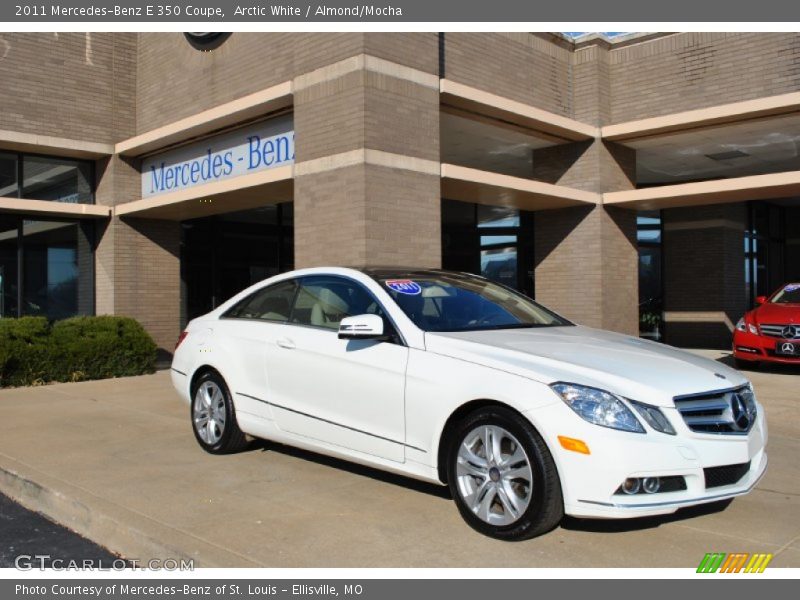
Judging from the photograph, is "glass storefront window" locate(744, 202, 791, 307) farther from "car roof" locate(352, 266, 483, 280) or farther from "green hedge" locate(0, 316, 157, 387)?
"car roof" locate(352, 266, 483, 280)

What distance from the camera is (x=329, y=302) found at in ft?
18.7

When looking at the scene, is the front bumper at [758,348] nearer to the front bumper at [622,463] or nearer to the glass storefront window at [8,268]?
the front bumper at [622,463]

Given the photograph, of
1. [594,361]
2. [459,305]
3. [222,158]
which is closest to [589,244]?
[222,158]

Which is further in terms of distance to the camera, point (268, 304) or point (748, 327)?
point (748, 327)

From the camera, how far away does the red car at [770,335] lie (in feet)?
36.7

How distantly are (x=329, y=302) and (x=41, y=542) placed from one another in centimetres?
242

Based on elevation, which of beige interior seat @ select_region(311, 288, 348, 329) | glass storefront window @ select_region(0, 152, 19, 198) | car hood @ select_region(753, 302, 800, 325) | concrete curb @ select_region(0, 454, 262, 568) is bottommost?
concrete curb @ select_region(0, 454, 262, 568)

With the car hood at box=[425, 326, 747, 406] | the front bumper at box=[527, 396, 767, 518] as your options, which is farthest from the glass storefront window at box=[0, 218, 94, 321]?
the front bumper at box=[527, 396, 767, 518]

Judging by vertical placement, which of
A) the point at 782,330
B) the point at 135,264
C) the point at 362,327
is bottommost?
the point at 782,330

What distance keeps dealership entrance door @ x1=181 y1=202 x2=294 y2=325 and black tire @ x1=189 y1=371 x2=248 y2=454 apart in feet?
28.1

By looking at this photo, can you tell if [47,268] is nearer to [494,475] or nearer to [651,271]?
[494,475]

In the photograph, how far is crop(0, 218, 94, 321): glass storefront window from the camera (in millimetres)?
13328

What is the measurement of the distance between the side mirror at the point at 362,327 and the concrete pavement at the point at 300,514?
3.58 ft
